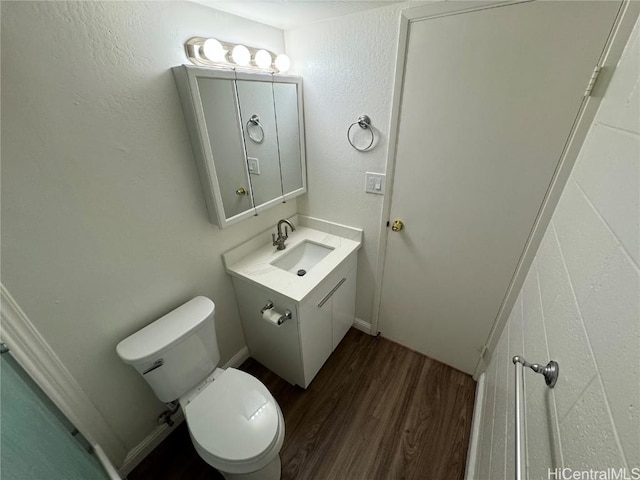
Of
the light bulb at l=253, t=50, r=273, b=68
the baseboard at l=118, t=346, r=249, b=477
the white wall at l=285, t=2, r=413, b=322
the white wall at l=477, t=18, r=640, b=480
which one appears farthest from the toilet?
the light bulb at l=253, t=50, r=273, b=68

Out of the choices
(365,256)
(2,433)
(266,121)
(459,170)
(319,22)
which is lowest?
(365,256)

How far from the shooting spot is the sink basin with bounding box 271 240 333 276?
1731 mm

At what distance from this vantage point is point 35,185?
0.82m

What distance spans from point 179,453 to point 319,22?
238 centimetres

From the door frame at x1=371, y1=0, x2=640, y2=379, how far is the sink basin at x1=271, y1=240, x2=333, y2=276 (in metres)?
0.40

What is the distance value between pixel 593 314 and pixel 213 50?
4.97ft

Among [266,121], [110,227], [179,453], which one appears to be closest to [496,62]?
[266,121]

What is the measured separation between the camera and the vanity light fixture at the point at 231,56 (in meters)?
1.08

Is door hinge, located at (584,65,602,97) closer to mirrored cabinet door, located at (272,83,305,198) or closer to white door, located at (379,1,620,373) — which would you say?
white door, located at (379,1,620,373)

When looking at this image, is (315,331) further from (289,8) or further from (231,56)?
(289,8)

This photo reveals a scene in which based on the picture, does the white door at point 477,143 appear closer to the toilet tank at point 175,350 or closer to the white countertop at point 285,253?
the white countertop at point 285,253

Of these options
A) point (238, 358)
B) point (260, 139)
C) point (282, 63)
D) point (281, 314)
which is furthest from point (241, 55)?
point (238, 358)

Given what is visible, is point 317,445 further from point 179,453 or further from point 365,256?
point 365,256

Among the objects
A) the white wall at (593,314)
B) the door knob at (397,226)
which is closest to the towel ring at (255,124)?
the door knob at (397,226)
